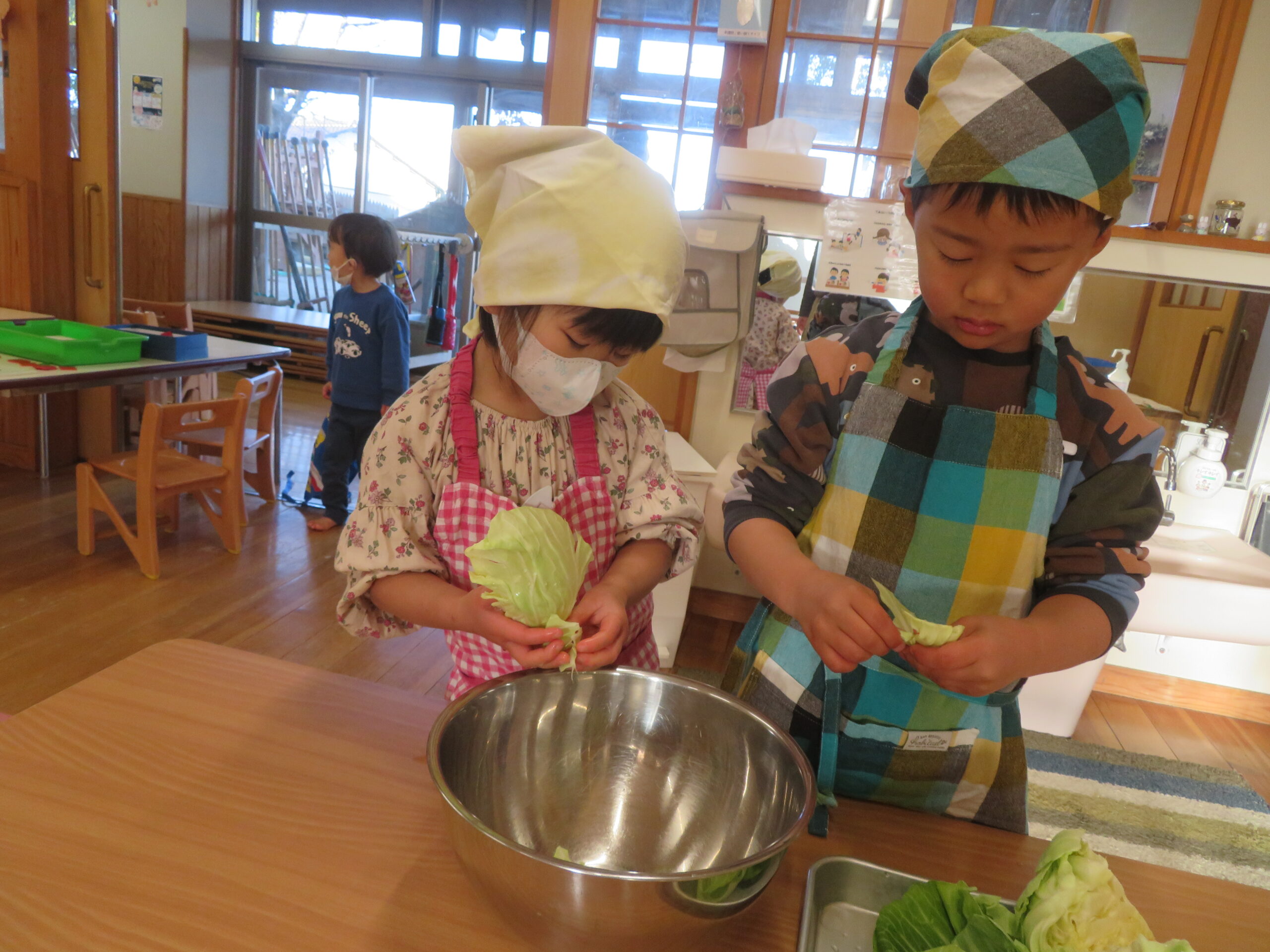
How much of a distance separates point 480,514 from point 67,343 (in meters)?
2.85

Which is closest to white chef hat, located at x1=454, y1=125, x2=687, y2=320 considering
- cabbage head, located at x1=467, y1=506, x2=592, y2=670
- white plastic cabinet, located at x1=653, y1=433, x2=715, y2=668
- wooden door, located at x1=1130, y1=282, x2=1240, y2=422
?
cabbage head, located at x1=467, y1=506, x2=592, y2=670

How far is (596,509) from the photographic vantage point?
45.8 inches

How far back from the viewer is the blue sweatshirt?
3.78 m

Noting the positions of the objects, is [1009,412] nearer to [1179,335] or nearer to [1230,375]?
[1179,335]

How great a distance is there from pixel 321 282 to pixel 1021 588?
8.25 metres

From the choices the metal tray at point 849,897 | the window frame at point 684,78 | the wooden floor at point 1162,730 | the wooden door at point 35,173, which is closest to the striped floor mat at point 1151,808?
the wooden floor at point 1162,730

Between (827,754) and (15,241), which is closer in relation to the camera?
(827,754)

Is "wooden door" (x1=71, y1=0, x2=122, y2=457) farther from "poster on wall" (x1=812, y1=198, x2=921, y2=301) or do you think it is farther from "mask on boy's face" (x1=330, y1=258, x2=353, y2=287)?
"poster on wall" (x1=812, y1=198, x2=921, y2=301)

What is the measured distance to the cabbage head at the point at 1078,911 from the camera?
568 mm

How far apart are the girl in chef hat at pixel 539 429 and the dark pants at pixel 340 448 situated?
285 cm

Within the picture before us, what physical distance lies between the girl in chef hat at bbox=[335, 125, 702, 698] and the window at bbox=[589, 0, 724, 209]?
227 cm

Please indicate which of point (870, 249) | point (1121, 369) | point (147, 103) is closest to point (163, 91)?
point (147, 103)

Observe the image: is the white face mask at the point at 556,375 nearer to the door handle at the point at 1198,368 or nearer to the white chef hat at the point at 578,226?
the white chef hat at the point at 578,226

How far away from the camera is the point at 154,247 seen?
7.26 m
